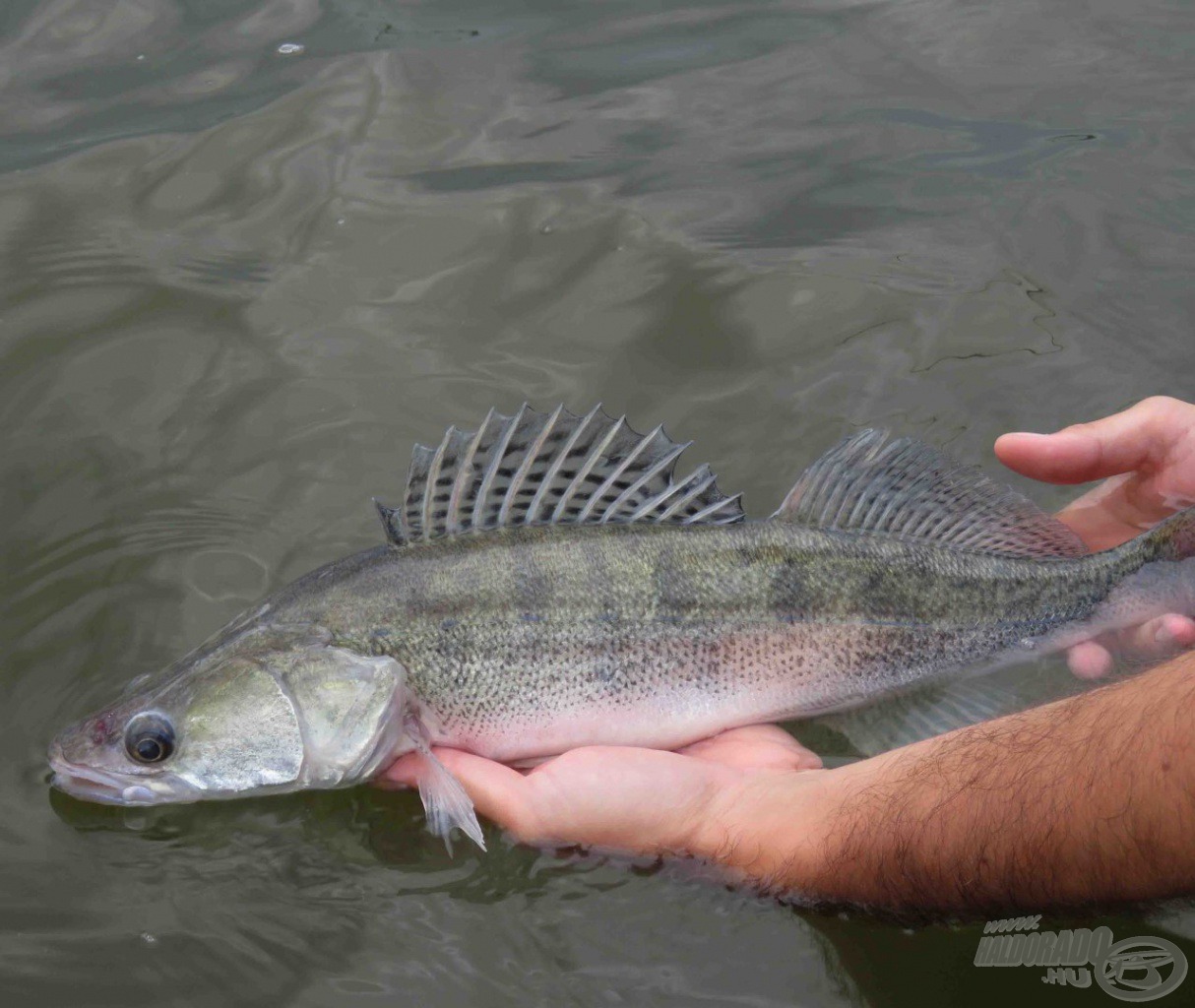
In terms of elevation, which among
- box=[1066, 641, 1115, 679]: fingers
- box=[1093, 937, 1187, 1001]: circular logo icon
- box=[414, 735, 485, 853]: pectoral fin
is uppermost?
box=[414, 735, 485, 853]: pectoral fin

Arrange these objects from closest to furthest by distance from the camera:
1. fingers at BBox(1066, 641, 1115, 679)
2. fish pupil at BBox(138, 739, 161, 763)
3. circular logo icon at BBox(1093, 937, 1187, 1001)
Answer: circular logo icon at BBox(1093, 937, 1187, 1001), fish pupil at BBox(138, 739, 161, 763), fingers at BBox(1066, 641, 1115, 679)

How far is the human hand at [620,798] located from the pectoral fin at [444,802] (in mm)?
59

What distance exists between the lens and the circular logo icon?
135 inches

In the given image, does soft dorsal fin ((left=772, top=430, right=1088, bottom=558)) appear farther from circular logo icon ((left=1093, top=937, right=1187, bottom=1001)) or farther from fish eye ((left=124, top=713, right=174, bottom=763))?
fish eye ((left=124, top=713, right=174, bottom=763))

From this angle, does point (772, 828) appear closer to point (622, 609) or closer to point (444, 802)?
point (622, 609)

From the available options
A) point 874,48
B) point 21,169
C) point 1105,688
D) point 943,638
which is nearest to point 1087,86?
point 874,48

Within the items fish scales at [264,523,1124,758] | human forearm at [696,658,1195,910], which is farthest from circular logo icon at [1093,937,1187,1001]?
fish scales at [264,523,1124,758]

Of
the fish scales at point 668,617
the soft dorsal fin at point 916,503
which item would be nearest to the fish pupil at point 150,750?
the fish scales at point 668,617

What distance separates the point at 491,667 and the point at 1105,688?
6.30 ft

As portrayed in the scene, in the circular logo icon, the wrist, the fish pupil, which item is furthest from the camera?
the fish pupil

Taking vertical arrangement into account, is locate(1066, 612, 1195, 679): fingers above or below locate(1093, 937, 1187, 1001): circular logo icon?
above

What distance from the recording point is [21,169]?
693 cm

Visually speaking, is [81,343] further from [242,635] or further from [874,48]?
[874,48]

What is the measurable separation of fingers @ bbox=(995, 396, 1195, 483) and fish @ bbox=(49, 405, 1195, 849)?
0.16m
